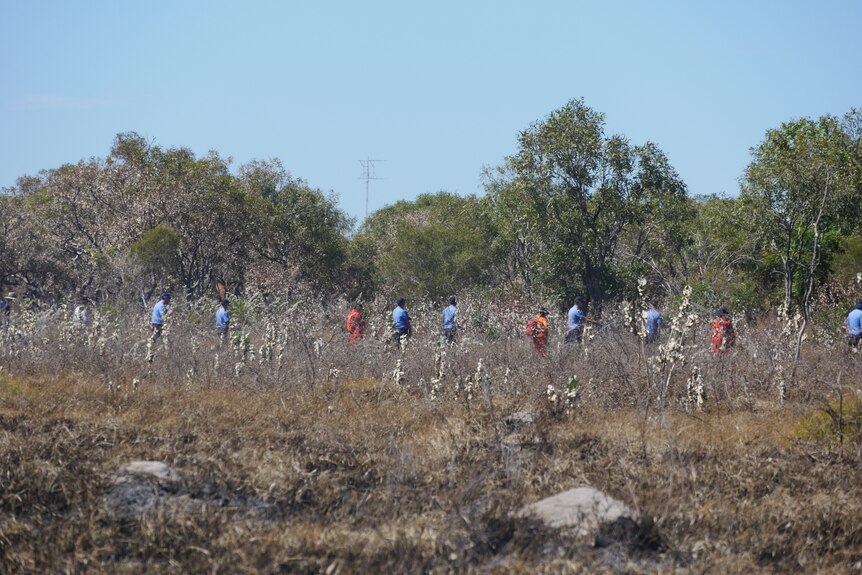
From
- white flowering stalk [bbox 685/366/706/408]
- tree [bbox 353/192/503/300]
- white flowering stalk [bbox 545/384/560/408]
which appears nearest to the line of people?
white flowering stalk [bbox 685/366/706/408]

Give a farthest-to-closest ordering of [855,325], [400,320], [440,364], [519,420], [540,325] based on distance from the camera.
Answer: [400,320]
[855,325]
[540,325]
[440,364]
[519,420]

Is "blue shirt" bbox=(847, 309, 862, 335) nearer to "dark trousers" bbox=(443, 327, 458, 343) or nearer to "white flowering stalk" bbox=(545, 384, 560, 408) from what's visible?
"dark trousers" bbox=(443, 327, 458, 343)

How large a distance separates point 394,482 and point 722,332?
699cm

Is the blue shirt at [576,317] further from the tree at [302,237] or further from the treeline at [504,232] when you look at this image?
the tree at [302,237]

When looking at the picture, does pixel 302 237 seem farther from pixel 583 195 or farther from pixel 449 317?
pixel 449 317

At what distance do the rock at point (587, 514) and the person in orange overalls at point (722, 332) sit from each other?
531 centimetres

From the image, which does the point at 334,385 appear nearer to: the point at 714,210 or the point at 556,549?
the point at 556,549

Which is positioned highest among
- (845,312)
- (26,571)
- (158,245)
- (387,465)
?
(158,245)

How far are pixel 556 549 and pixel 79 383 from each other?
222 inches

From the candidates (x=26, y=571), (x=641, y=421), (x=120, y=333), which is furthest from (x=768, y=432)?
(x=120, y=333)

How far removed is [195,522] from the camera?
5883 mm

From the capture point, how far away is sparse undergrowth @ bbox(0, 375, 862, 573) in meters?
5.57

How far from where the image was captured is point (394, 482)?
677 cm

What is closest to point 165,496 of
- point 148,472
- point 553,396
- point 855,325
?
point 148,472
